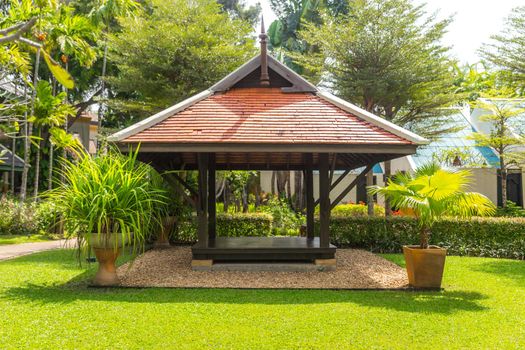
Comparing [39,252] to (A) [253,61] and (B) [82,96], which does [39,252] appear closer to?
(A) [253,61]

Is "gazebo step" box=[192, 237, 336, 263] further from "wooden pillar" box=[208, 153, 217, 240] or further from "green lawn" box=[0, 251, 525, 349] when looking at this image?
"wooden pillar" box=[208, 153, 217, 240]

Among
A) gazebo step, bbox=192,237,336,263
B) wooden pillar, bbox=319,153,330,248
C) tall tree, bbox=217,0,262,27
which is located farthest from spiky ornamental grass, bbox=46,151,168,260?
tall tree, bbox=217,0,262,27

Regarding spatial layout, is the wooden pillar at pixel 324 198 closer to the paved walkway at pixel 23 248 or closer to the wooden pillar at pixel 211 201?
the wooden pillar at pixel 211 201

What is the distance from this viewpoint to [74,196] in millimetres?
7137

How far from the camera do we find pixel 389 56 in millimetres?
16188

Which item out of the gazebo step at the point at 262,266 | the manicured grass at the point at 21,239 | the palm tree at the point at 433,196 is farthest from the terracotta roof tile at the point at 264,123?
the manicured grass at the point at 21,239

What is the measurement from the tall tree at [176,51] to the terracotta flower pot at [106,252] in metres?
9.06

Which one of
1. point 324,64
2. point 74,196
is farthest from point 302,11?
point 74,196

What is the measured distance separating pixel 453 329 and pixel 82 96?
25.9 meters

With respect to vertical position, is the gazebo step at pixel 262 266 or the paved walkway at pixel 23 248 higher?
the gazebo step at pixel 262 266

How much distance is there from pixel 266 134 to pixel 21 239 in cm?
1125

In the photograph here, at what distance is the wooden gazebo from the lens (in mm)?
8016

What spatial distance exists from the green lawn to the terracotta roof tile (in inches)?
105

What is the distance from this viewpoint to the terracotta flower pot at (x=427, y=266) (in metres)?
7.37
